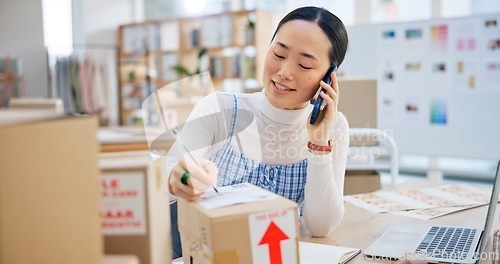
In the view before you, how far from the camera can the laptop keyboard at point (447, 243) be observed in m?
1.18

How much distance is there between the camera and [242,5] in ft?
21.3

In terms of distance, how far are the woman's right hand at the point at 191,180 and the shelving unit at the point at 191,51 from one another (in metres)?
4.04

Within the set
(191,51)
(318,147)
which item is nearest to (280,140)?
(318,147)

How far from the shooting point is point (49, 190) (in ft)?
2.13

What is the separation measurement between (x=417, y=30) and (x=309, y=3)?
2.93 meters

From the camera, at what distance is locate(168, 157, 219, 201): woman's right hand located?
0.93m

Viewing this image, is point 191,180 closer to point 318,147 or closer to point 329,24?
point 318,147

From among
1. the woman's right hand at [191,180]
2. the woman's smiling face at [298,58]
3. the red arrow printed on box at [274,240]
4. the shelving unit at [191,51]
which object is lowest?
the red arrow printed on box at [274,240]

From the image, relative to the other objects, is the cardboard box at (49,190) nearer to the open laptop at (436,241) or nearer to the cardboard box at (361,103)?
the open laptop at (436,241)

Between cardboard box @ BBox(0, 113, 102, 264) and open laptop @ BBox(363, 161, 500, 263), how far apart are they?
0.77 m

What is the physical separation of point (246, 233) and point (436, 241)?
0.69 metres

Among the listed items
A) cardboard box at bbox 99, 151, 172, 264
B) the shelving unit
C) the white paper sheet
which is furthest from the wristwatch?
the shelving unit

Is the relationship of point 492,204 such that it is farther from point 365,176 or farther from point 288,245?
point 365,176

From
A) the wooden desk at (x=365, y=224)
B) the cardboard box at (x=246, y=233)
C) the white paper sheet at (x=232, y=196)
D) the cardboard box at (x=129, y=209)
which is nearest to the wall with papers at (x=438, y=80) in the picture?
the wooden desk at (x=365, y=224)
